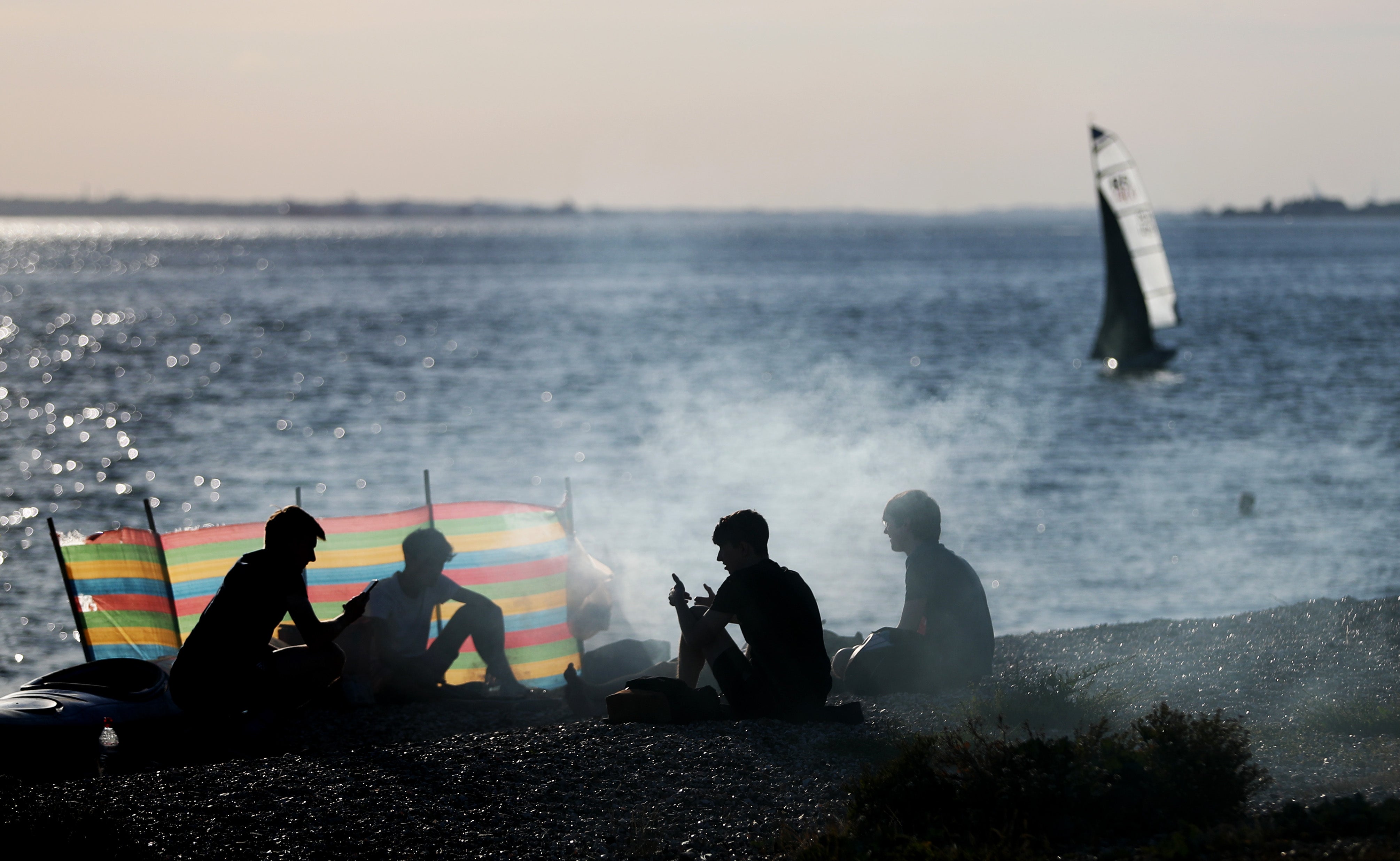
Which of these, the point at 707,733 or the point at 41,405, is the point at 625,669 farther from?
the point at 41,405

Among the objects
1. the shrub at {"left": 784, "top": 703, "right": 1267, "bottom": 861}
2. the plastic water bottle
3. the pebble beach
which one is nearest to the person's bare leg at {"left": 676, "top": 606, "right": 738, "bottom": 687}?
the pebble beach

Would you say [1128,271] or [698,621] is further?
[1128,271]

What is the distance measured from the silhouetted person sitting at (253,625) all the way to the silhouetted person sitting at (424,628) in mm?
1329

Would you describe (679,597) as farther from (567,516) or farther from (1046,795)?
(567,516)

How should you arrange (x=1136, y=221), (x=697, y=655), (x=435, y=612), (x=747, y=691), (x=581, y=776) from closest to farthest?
(x=581, y=776), (x=747, y=691), (x=697, y=655), (x=435, y=612), (x=1136, y=221)

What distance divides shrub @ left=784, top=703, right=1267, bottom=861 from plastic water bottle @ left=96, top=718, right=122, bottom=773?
3752 millimetres

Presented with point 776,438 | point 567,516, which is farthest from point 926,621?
point 776,438

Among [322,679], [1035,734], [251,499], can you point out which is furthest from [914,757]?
[251,499]

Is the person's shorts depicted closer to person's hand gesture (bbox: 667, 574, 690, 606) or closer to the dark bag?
the dark bag

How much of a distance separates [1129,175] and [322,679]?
1220 inches

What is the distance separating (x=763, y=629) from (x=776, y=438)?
21.5 metres

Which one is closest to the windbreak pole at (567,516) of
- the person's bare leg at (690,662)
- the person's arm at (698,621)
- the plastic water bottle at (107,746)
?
the person's bare leg at (690,662)

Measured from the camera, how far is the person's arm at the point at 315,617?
22.9ft

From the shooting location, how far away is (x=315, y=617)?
7.06 m
